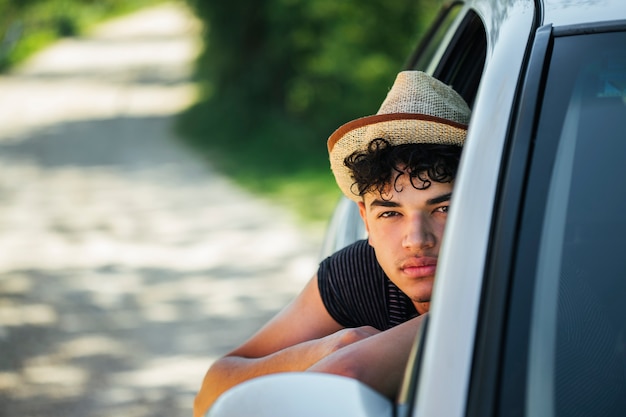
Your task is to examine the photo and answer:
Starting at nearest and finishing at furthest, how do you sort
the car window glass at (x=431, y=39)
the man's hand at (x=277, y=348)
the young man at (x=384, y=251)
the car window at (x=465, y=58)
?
the young man at (x=384, y=251), the man's hand at (x=277, y=348), the car window at (x=465, y=58), the car window glass at (x=431, y=39)

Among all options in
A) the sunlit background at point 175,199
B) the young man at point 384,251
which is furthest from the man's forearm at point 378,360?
the sunlit background at point 175,199

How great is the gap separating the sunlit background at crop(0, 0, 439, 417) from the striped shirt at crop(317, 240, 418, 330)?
2277 mm

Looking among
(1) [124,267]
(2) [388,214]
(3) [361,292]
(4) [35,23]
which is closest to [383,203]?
(2) [388,214]

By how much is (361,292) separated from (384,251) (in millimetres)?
295

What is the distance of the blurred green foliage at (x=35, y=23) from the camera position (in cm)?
2655

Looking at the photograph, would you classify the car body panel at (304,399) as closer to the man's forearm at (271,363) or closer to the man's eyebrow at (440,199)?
the man's forearm at (271,363)

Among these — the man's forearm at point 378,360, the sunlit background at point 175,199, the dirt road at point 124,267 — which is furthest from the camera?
the sunlit background at point 175,199

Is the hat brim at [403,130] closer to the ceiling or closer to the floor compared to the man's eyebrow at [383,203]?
closer to the ceiling

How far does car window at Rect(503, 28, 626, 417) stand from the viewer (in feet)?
4.60

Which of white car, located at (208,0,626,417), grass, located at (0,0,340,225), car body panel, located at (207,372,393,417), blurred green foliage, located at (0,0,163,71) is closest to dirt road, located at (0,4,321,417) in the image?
grass, located at (0,0,340,225)

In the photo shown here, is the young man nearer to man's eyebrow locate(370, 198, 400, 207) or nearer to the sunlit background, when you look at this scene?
man's eyebrow locate(370, 198, 400, 207)

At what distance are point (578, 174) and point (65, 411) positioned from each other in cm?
346

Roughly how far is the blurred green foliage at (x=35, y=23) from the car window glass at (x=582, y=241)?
75.5 feet

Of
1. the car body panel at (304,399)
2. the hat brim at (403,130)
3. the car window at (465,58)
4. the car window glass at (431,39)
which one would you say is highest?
the car window glass at (431,39)
